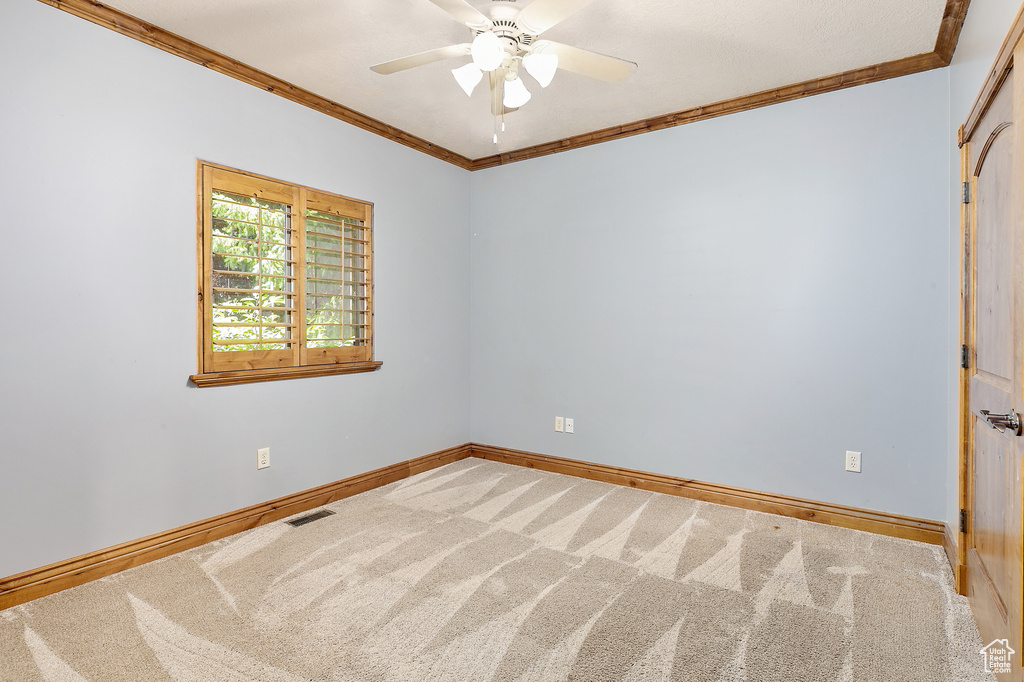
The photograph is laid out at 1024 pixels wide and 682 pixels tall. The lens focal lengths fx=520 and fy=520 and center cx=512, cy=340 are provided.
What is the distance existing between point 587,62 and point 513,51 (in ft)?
1.08

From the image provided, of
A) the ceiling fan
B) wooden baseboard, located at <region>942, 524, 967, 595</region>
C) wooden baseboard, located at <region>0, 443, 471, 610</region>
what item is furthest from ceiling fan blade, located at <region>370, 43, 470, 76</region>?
wooden baseboard, located at <region>942, 524, 967, 595</region>

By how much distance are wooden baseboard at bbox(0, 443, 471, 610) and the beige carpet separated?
65 millimetres

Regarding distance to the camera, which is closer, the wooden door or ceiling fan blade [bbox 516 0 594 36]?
the wooden door

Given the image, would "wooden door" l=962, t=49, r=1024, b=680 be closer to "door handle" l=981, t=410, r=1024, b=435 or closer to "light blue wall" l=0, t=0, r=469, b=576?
"door handle" l=981, t=410, r=1024, b=435

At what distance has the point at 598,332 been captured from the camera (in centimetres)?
386

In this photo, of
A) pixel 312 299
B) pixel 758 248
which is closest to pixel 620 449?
pixel 758 248

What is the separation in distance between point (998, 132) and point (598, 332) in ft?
7.97

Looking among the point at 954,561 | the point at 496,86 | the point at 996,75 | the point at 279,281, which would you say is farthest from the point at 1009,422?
the point at 279,281

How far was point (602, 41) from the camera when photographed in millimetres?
2596

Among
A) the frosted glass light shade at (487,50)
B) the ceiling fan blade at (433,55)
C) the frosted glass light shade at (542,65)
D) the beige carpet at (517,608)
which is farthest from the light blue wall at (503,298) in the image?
the frosted glass light shade at (487,50)

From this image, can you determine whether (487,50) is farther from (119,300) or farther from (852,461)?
(852,461)

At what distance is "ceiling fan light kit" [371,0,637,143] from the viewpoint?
1872 millimetres

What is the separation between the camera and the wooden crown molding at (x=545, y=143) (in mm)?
2354

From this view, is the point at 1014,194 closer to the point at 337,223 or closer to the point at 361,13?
the point at 361,13
